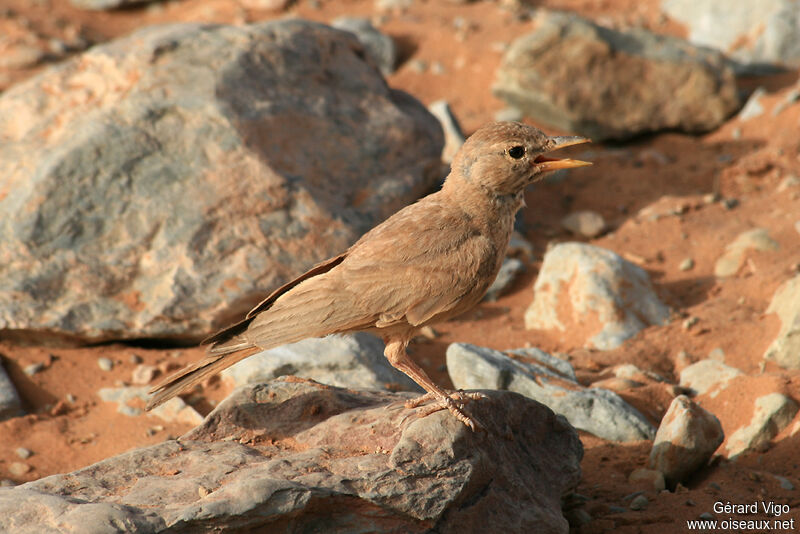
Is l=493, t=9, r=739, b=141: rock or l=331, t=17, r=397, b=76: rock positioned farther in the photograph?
l=331, t=17, r=397, b=76: rock

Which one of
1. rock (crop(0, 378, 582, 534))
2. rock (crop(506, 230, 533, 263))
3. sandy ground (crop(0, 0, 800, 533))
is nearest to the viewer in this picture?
rock (crop(0, 378, 582, 534))

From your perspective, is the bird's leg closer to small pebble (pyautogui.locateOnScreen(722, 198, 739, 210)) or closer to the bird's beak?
the bird's beak

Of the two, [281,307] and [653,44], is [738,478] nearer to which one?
[281,307]

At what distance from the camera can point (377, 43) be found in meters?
11.2

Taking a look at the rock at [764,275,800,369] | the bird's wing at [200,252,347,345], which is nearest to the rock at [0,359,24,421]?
the bird's wing at [200,252,347,345]

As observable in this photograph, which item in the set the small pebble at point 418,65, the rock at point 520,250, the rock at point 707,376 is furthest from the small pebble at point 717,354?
the small pebble at point 418,65

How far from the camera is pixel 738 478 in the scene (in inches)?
194

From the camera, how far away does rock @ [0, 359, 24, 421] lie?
19.4 ft

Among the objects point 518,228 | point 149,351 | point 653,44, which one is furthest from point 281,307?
point 653,44

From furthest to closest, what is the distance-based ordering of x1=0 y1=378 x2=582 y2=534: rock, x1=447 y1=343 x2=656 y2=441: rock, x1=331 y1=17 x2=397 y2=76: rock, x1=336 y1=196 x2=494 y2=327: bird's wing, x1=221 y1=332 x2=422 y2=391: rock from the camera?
x1=331 y1=17 x2=397 y2=76: rock → x1=221 y1=332 x2=422 y2=391: rock → x1=447 y1=343 x2=656 y2=441: rock → x1=336 y1=196 x2=494 y2=327: bird's wing → x1=0 y1=378 x2=582 y2=534: rock

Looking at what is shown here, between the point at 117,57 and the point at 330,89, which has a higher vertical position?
the point at 117,57

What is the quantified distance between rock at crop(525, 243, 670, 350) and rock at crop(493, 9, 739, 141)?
3112 millimetres

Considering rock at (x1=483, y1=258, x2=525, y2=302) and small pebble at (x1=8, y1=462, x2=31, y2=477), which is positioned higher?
small pebble at (x1=8, y1=462, x2=31, y2=477)

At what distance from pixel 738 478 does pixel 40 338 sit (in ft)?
16.4
